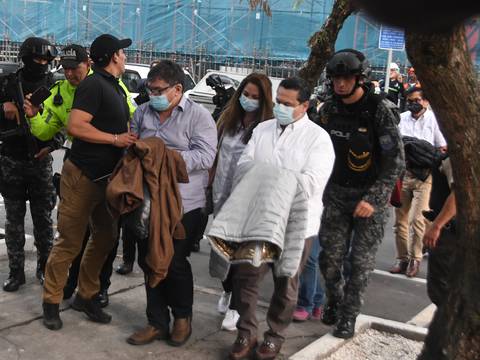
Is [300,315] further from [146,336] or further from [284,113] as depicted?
[284,113]

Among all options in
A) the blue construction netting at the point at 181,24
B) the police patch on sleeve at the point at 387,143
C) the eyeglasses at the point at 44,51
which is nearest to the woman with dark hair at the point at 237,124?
the police patch on sleeve at the point at 387,143

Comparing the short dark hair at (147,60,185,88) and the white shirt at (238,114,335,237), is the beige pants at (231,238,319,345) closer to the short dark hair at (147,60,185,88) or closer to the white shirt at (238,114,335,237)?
the white shirt at (238,114,335,237)

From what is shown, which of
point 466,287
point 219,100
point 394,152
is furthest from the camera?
point 219,100

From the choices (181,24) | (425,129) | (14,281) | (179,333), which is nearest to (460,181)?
(179,333)

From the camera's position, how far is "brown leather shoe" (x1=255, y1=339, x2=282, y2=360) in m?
3.92

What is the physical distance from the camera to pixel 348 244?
457 cm

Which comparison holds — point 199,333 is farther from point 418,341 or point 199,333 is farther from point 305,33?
point 305,33

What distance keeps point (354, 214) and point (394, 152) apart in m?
0.48

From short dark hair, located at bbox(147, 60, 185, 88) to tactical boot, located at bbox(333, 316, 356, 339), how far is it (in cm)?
185

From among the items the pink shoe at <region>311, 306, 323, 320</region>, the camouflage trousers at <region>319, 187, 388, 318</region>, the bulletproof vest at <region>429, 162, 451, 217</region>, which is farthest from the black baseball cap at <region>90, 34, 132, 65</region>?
the pink shoe at <region>311, 306, 323, 320</region>

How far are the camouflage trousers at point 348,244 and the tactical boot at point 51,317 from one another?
71.1 inches

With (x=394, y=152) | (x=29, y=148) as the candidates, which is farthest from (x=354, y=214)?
(x=29, y=148)

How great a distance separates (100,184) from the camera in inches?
169

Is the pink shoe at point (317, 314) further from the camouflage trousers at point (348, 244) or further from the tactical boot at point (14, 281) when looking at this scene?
the tactical boot at point (14, 281)
